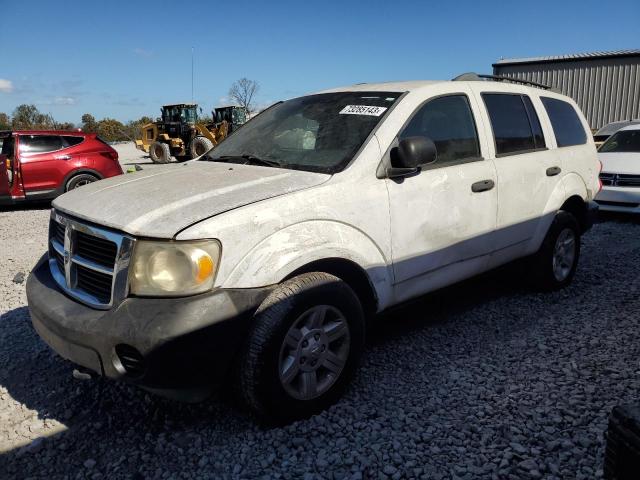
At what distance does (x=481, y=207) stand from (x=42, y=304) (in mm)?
2771

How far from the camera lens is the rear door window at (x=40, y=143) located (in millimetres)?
9887

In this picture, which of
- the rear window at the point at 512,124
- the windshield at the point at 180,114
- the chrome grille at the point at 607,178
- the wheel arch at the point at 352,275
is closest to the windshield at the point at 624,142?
the chrome grille at the point at 607,178

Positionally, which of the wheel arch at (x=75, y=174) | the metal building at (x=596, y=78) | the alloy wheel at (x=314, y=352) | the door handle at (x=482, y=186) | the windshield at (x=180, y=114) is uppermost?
the metal building at (x=596, y=78)

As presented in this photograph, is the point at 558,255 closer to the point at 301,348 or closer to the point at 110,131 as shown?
the point at 301,348

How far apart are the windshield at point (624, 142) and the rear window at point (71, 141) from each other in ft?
32.7

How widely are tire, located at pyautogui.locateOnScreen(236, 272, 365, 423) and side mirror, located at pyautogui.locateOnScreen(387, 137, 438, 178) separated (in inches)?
30.8

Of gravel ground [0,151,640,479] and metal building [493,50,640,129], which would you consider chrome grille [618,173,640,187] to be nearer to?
gravel ground [0,151,640,479]

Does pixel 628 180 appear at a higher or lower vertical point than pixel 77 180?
higher

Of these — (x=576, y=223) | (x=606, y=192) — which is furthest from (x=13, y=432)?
(x=606, y=192)

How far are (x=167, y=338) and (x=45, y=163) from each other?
9.15 metres

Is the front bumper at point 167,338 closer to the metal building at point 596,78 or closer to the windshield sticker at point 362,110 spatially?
the windshield sticker at point 362,110

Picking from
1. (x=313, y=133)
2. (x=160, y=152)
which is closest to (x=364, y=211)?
(x=313, y=133)

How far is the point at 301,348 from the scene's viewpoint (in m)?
2.65

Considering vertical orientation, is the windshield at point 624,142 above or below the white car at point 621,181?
above
